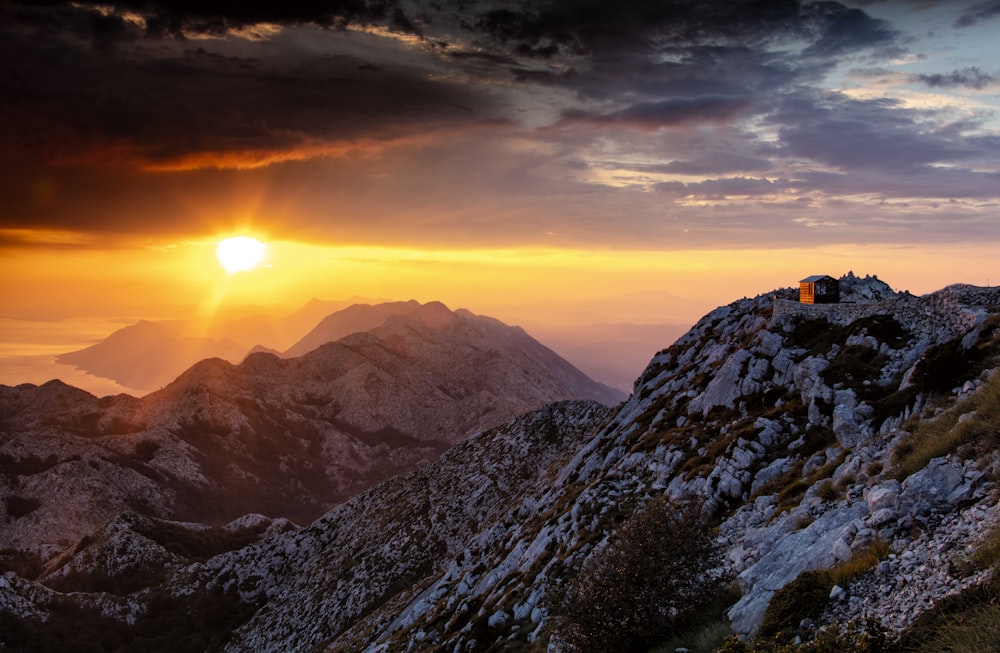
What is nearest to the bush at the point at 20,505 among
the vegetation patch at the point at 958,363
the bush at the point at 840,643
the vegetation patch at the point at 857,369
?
the vegetation patch at the point at 857,369

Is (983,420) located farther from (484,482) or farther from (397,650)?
(484,482)

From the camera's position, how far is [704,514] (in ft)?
113

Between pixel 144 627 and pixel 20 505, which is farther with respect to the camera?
pixel 20 505

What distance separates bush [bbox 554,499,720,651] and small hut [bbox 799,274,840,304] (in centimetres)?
4070

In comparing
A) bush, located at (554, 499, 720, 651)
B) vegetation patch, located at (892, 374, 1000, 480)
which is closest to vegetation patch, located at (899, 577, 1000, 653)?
vegetation patch, located at (892, 374, 1000, 480)

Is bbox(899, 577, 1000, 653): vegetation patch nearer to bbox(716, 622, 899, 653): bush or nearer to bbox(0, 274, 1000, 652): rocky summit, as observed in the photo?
bbox(0, 274, 1000, 652): rocky summit

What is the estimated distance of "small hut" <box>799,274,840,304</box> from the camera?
57.4m

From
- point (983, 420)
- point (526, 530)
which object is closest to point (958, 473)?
point (983, 420)

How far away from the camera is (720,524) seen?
115 feet

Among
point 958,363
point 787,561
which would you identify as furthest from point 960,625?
point 958,363

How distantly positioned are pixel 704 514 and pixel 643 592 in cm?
1227

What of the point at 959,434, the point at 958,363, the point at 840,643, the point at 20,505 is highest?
the point at 958,363

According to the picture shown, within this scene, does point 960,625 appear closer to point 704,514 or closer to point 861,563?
point 861,563

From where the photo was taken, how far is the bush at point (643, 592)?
23.5 meters
